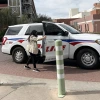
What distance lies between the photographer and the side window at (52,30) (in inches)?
386

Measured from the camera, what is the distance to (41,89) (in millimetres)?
6609

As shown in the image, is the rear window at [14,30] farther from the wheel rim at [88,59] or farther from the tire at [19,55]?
the wheel rim at [88,59]

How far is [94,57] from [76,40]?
0.95 m

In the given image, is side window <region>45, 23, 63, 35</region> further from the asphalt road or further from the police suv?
the asphalt road

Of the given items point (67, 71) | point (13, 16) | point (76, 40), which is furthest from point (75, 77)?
point (13, 16)

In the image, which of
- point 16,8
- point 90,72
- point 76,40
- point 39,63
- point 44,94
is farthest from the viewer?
point 16,8

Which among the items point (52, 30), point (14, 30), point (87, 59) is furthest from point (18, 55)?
point (87, 59)

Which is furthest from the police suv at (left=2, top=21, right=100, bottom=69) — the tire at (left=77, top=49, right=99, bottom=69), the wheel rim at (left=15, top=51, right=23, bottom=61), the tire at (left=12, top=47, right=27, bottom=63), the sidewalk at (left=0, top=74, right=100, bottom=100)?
the sidewalk at (left=0, top=74, right=100, bottom=100)

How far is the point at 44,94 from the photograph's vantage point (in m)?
6.16

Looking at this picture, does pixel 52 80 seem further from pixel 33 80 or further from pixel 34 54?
pixel 34 54

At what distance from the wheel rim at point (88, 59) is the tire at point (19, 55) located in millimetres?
2830

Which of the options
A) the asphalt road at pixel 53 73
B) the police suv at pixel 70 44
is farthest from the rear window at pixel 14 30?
the asphalt road at pixel 53 73

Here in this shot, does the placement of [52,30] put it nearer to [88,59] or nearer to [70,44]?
[70,44]

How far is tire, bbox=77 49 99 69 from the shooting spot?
9070mm
